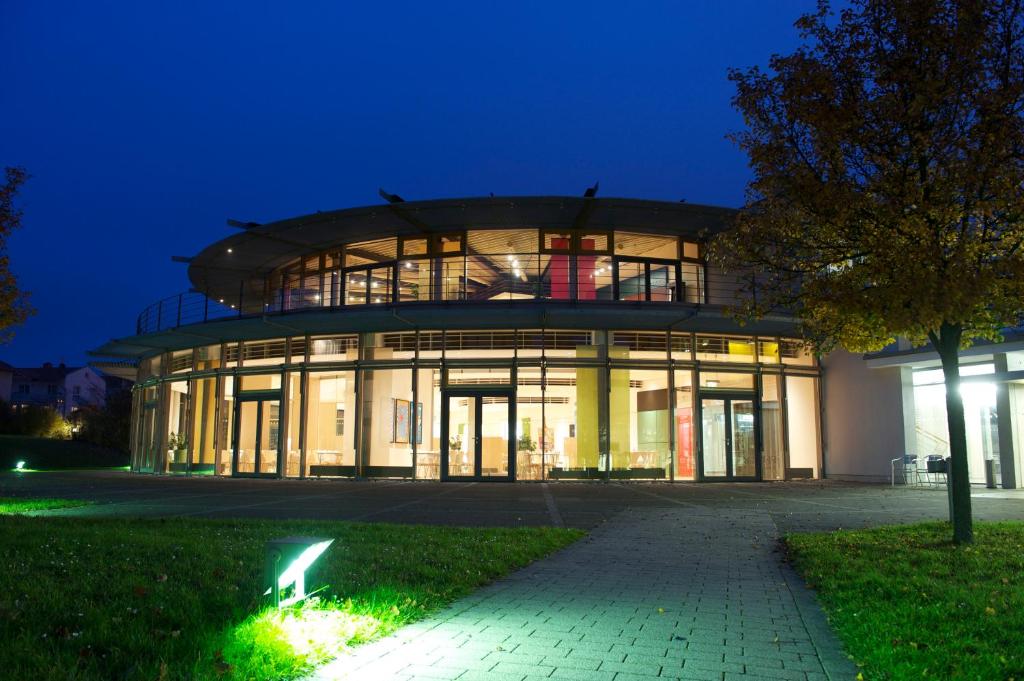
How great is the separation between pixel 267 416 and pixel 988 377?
64.6 feet

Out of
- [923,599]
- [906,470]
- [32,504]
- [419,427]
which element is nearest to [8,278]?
[32,504]

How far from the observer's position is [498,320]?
21.0m

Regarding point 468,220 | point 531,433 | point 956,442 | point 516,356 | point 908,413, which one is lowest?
point 956,442

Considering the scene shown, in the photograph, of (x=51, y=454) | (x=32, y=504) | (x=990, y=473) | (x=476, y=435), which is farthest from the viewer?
(x=51, y=454)

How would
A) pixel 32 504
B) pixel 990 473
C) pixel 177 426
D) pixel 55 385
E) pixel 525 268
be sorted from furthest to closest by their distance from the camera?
pixel 55 385, pixel 177 426, pixel 525 268, pixel 990 473, pixel 32 504

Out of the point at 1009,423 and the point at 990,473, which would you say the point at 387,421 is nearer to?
the point at 990,473

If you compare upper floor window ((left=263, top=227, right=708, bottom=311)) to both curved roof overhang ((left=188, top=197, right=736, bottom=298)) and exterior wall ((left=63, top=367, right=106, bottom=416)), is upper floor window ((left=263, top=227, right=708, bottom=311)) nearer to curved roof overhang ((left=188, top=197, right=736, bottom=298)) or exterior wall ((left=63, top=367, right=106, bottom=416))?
curved roof overhang ((left=188, top=197, right=736, bottom=298))

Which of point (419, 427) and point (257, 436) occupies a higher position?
point (419, 427)

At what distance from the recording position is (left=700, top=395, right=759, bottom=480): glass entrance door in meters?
21.7

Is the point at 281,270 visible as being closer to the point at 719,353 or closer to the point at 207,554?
the point at 719,353

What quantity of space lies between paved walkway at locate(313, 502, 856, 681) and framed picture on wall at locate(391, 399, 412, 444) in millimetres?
13533

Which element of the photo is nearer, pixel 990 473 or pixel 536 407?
pixel 990 473

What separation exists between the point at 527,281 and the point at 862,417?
33.8ft

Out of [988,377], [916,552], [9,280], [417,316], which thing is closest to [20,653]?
[916,552]
